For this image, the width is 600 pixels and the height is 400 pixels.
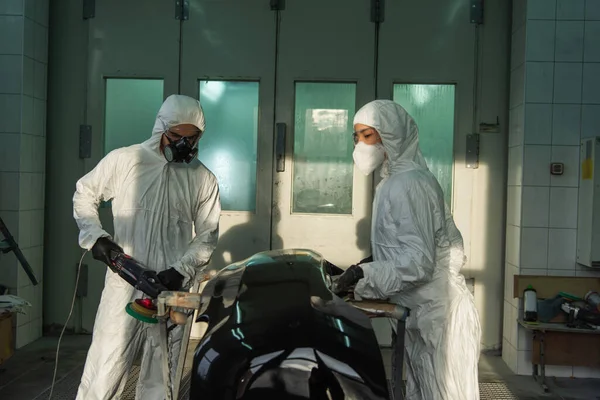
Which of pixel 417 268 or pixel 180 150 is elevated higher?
pixel 180 150

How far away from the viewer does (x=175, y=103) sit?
2383mm

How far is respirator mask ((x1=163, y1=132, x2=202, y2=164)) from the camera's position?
238 cm

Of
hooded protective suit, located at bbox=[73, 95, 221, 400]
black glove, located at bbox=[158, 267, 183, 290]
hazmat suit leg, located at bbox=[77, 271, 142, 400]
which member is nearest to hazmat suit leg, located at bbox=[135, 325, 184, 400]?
hooded protective suit, located at bbox=[73, 95, 221, 400]

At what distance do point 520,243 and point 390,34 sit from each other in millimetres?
1606

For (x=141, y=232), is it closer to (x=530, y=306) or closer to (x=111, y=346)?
(x=111, y=346)

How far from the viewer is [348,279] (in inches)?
76.0

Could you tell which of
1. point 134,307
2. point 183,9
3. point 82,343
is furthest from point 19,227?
point 134,307

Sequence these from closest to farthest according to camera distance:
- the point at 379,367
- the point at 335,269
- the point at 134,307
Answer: the point at 379,367 < the point at 134,307 < the point at 335,269

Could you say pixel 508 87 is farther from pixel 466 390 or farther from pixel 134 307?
pixel 134 307

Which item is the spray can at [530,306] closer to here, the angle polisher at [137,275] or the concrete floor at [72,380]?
the concrete floor at [72,380]

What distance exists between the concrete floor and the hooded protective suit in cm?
90

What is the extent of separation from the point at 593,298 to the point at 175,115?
259cm

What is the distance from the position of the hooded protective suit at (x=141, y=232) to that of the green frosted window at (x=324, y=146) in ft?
4.40

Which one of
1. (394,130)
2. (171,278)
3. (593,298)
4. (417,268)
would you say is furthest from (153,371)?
(593,298)
